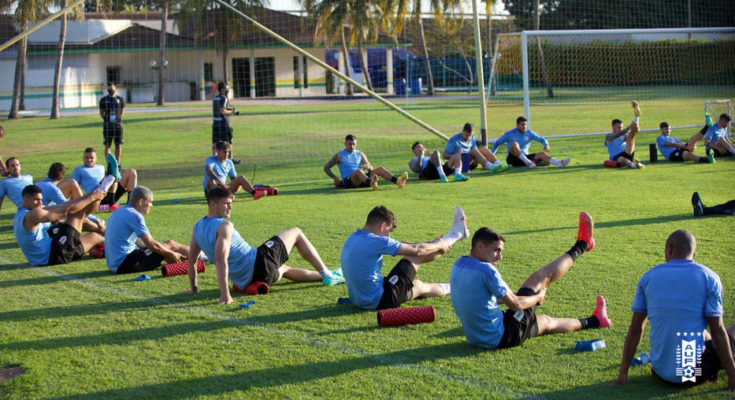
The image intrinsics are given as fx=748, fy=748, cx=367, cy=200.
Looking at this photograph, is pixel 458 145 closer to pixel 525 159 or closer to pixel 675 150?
pixel 525 159

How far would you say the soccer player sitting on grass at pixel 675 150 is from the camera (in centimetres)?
1759

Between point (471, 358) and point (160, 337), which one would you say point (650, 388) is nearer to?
point (471, 358)

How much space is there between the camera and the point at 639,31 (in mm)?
24219

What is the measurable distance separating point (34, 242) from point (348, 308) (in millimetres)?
4771

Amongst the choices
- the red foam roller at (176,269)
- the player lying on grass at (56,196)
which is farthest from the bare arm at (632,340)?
the player lying on grass at (56,196)

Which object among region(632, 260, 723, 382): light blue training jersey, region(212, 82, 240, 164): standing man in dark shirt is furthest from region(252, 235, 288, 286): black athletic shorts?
region(212, 82, 240, 164): standing man in dark shirt

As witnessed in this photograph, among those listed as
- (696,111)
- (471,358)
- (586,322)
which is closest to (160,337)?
(471,358)

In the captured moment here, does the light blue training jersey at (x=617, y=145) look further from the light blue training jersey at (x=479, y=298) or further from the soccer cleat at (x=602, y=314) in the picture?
the light blue training jersey at (x=479, y=298)

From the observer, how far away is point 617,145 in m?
17.6

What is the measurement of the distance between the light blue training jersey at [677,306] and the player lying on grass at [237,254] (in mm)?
4145

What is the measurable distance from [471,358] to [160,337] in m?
2.82

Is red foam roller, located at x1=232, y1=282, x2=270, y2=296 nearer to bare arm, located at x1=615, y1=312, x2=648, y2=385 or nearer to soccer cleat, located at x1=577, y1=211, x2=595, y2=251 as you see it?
soccer cleat, located at x1=577, y1=211, x2=595, y2=251

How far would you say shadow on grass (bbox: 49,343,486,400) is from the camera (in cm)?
545

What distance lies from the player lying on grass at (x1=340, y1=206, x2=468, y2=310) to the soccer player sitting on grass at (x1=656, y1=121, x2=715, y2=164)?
40.3ft
